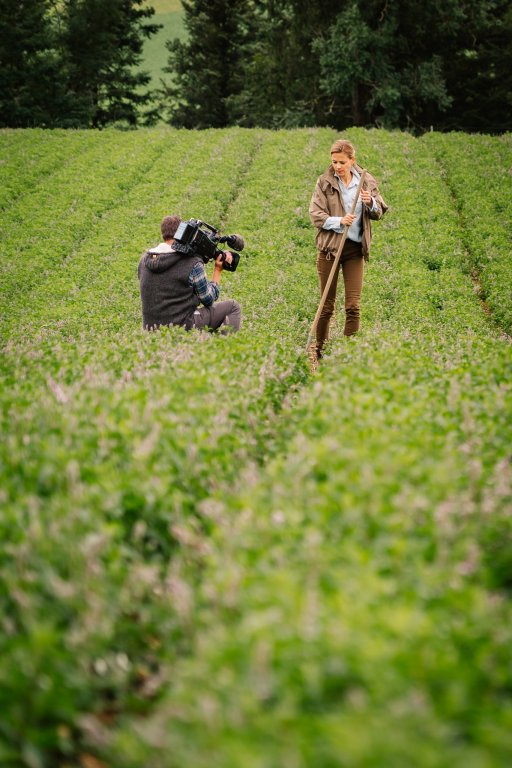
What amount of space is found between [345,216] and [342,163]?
824mm

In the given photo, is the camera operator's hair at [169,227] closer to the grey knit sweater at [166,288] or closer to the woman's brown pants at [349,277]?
the grey knit sweater at [166,288]

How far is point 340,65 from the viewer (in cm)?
3800

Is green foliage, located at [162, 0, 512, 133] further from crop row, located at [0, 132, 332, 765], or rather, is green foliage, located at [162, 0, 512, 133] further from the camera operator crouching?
crop row, located at [0, 132, 332, 765]

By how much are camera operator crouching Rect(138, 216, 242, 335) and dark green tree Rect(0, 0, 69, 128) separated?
4385cm

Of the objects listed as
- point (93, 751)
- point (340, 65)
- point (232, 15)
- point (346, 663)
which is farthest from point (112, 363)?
point (232, 15)

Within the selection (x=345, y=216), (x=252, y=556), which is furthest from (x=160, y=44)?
(x=252, y=556)

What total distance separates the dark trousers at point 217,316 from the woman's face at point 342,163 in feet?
8.70

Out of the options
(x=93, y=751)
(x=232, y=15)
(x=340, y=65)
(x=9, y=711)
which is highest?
(x=232, y=15)

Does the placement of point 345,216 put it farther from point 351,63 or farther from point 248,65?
point 248,65

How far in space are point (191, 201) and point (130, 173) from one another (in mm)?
5863

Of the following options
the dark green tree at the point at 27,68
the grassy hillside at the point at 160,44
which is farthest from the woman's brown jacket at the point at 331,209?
the grassy hillside at the point at 160,44

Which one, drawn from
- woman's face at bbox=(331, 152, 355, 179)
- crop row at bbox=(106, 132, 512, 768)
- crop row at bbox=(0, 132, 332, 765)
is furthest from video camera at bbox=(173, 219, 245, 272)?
crop row at bbox=(106, 132, 512, 768)

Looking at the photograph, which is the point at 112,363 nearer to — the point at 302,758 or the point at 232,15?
the point at 302,758

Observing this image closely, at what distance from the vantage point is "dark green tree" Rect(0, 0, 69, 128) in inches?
1845
